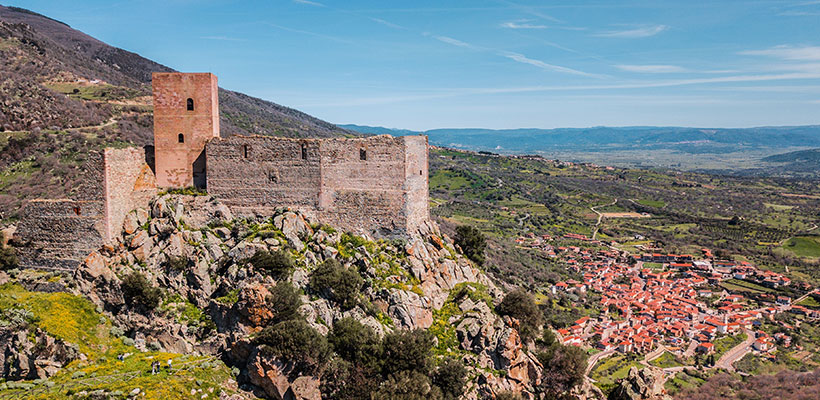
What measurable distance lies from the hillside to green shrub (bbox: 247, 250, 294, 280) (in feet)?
71.9

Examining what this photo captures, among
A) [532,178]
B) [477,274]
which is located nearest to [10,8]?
[532,178]

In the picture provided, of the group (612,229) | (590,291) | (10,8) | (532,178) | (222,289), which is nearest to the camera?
(222,289)

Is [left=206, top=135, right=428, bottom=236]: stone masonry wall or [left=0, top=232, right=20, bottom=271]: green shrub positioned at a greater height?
[left=206, top=135, right=428, bottom=236]: stone masonry wall

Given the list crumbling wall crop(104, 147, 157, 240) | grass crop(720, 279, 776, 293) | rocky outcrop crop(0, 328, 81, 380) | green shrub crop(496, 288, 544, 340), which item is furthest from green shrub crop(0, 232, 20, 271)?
grass crop(720, 279, 776, 293)

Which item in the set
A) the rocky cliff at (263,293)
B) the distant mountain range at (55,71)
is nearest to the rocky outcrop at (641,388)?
the rocky cliff at (263,293)

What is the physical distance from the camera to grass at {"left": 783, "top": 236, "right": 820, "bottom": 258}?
93812mm

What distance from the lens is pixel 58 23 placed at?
5541 inches

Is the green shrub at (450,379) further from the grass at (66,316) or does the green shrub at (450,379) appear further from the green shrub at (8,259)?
the green shrub at (8,259)

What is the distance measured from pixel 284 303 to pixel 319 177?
6.95 m

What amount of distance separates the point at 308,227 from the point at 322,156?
3.61m

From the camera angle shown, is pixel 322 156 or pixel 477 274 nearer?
pixel 322 156

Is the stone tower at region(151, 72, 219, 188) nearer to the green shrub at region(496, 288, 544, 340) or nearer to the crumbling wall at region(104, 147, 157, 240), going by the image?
the crumbling wall at region(104, 147, 157, 240)

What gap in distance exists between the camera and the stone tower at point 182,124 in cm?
2597

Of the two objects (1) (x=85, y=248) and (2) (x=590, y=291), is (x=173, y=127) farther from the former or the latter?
(2) (x=590, y=291)
